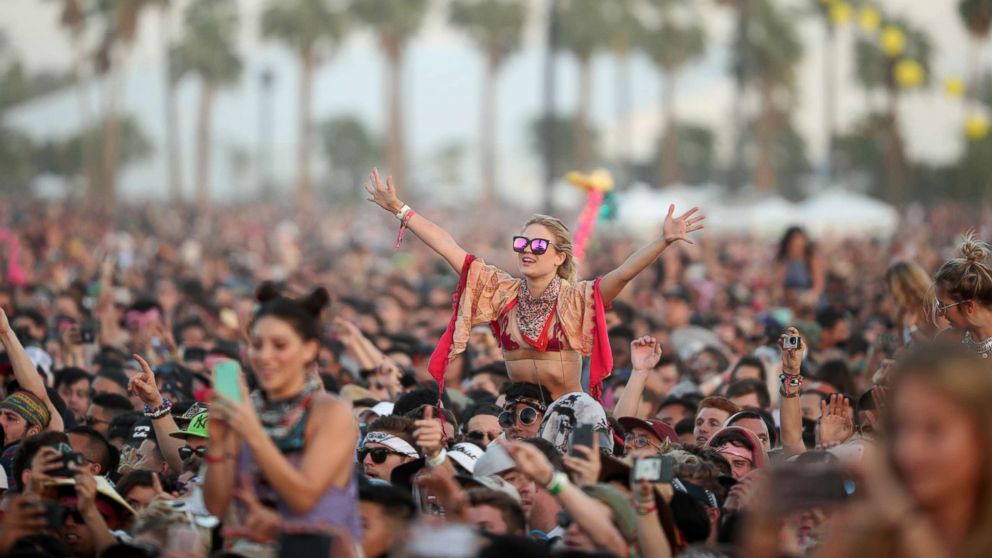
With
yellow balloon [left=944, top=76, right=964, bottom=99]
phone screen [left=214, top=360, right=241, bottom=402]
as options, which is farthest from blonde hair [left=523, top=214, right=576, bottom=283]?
yellow balloon [left=944, top=76, right=964, bottom=99]

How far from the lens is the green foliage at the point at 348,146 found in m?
116

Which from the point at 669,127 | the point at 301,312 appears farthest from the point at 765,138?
the point at 301,312

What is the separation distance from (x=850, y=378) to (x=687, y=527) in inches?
192

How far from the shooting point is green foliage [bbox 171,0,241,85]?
2827 inches

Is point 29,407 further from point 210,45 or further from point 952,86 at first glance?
point 210,45

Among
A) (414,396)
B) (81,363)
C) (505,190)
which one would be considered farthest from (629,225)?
(505,190)

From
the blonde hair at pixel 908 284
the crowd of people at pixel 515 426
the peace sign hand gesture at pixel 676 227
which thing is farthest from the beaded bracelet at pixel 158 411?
the blonde hair at pixel 908 284

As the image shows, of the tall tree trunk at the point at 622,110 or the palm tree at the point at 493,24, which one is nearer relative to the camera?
the palm tree at the point at 493,24

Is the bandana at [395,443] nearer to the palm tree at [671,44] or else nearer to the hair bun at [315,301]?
the hair bun at [315,301]

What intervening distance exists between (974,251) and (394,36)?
65213 millimetres

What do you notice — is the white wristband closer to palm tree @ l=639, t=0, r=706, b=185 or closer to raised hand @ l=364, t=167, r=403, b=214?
raised hand @ l=364, t=167, r=403, b=214

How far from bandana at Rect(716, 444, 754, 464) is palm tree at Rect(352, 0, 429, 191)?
207 feet

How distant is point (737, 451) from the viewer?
286 inches

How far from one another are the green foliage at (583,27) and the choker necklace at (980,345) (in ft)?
231
